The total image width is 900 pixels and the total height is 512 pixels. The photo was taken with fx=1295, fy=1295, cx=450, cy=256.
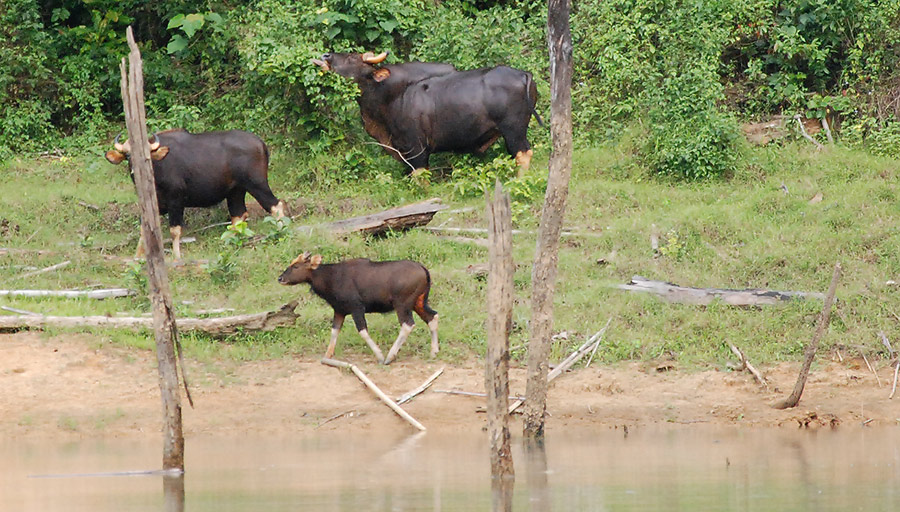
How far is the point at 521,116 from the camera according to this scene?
54.7 feet

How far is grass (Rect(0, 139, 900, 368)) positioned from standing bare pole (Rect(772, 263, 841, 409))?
2.84 ft

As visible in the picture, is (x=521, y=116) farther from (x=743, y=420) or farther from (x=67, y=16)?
(x=67, y=16)

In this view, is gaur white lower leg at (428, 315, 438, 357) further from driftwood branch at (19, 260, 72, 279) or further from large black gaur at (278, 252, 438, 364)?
driftwood branch at (19, 260, 72, 279)

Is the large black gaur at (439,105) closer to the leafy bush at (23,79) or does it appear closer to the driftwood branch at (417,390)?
the leafy bush at (23,79)

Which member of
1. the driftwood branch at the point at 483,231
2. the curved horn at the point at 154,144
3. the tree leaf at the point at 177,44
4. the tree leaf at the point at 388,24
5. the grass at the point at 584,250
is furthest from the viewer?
the tree leaf at the point at 177,44

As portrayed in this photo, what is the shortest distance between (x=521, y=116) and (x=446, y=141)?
1.04 meters

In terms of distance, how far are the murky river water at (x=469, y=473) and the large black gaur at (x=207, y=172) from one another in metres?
4.45

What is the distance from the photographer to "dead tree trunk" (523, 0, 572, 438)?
34.7 ft

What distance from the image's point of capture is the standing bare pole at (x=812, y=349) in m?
11.1

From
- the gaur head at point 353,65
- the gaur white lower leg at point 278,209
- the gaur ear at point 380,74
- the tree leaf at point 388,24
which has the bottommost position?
the gaur white lower leg at point 278,209

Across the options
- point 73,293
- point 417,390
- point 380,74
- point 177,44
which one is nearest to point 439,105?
point 380,74

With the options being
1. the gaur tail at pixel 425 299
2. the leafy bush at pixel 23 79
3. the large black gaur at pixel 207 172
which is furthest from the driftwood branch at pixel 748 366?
the leafy bush at pixel 23 79

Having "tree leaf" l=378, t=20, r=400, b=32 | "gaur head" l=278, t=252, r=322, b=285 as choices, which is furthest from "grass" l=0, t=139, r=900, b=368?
"tree leaf" l=378, t=20, r=400, b=32

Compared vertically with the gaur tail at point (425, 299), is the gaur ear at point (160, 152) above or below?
above
